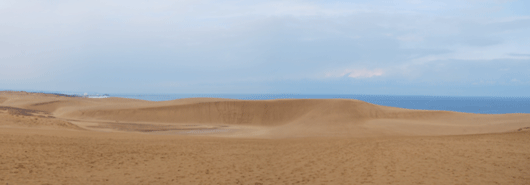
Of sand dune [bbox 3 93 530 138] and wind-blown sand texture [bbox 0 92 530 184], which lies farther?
sand dune [bbox 3 93 530 138]

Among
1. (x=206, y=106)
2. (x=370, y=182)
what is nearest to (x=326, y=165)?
(x=370, y=182)

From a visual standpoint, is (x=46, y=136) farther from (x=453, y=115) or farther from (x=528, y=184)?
(x=453, y=115)

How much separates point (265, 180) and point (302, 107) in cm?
1955

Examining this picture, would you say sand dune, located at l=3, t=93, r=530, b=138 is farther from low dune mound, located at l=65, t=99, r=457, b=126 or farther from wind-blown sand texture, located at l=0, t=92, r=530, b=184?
wind-blown sand texture, located at l=0, t=92, r=530, b=184

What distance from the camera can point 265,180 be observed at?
817cm

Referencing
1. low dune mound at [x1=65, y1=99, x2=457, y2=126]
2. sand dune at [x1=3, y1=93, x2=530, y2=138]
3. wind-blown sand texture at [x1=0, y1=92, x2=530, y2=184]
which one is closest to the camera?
wind-blown sand texture at [x1=0, y1=92, x2=530, y2=184]

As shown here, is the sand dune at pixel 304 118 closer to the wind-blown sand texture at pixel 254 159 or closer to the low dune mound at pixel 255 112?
the low dune mound at pixel 255 112

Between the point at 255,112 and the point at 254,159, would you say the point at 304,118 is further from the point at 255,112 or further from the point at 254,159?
the point at 254,159

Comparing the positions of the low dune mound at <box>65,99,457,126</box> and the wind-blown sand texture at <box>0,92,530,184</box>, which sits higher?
the low dune mound at <box>65,99,457,126</box>

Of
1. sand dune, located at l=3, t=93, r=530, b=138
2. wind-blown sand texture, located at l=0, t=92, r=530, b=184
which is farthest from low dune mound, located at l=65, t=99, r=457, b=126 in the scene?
wind-blown sand texture, located at l=0, t=92, r=530, b=184

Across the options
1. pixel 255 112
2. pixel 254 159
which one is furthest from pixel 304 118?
pixel 254 159

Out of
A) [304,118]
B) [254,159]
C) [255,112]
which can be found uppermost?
[255,112]

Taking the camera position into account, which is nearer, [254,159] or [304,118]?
[254,159]

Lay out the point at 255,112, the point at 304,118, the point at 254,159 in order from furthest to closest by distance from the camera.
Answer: the point at 255,112
the point at 304,118
the point at 254,159
